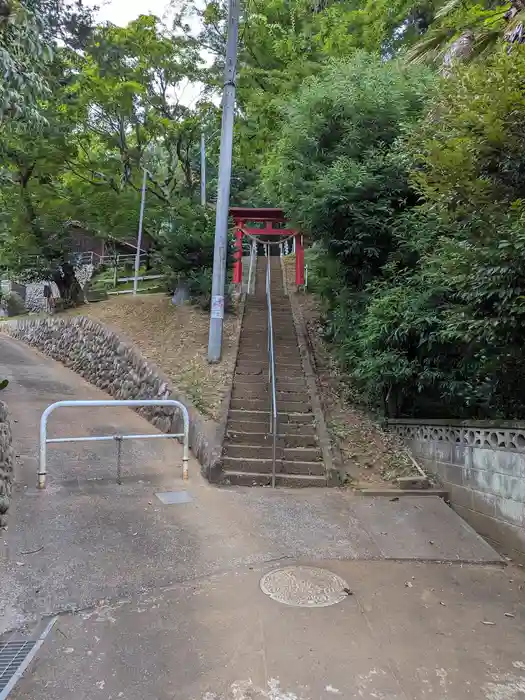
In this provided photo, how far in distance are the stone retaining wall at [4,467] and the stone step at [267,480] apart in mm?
2402

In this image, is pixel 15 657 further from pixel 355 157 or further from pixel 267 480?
pixel 355 157

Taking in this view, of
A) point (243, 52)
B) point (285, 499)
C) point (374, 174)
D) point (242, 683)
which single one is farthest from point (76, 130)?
point (242, 683)

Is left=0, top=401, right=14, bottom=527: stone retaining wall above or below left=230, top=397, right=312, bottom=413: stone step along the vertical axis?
below

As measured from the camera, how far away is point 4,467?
534 centimetres

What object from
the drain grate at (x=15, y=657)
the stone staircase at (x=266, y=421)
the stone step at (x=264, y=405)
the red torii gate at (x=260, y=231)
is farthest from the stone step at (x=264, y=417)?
the red torii gate at (x=260, y=231)

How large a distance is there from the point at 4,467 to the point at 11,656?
2774 millimetres

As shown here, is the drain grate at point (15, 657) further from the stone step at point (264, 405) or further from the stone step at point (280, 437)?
the stone step at point (264, 405)

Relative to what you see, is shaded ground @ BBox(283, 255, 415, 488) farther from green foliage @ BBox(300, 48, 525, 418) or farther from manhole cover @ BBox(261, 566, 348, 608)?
manhole cover @ BBox(261, 566, 348, 608)

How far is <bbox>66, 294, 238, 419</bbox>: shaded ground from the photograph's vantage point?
28.8ft

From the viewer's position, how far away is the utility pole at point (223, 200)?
9.79m

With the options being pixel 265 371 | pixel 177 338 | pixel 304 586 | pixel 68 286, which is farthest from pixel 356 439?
pixel 68 286

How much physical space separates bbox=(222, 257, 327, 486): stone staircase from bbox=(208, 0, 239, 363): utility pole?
Result: 2.19 feet

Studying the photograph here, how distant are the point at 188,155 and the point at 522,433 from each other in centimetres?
1770

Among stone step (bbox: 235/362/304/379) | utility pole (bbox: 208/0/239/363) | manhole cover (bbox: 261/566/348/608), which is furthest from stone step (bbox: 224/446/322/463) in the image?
utility pole (bbox: 208/0/239/363)
